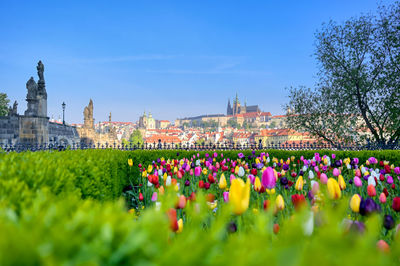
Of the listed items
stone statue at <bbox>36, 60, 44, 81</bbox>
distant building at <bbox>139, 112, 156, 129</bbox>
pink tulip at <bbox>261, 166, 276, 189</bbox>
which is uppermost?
distant building at <bbox>139, 112, 156, 129</bbox>

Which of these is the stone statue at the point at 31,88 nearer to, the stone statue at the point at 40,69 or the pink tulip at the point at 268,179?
the stone statue at the point at 40,69

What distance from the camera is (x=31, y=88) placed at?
59.0ft

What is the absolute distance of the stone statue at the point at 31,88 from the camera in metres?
17.8

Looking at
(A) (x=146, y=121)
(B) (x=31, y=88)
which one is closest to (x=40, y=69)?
(B) (x=31, y=88)

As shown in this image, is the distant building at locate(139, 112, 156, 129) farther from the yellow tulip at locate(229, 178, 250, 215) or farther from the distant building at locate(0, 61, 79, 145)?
the yellow tulip at locate(229, 178, 250, 215)

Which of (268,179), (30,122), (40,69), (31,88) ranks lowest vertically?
(268,179)

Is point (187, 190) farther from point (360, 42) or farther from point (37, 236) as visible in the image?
point (360, 42)

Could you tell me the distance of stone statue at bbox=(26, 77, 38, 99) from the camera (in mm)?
17797

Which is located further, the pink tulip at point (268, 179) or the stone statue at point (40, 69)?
the stone statue at point (40, 69)

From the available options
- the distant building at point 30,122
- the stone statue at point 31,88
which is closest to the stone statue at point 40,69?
the distant building at point 30,122

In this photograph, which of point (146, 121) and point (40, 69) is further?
point (146, 121)

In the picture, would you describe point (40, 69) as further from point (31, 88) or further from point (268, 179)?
point (268, 179)

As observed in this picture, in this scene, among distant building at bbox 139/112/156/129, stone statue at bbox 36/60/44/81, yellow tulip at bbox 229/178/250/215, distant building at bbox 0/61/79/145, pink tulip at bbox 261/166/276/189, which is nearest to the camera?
yellow tulip at bbox 229/178/250/215

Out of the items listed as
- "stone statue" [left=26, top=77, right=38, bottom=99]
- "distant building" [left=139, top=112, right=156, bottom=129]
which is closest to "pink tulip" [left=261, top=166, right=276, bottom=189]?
"stone statue" [left=26, top=77, right=38, bottom=99]
